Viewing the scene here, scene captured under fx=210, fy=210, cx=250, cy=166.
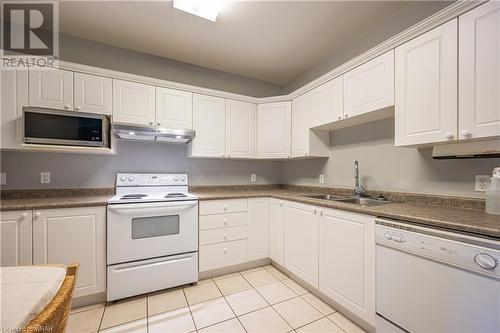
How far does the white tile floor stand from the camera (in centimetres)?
156

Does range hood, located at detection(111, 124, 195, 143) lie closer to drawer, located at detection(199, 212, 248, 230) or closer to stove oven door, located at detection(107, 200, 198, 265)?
stove oven door, located at detection(107, 200, 198, 265)

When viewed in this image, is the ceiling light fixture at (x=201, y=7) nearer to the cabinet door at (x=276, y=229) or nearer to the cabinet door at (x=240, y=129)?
the cabinet door at (x=240, y=129)

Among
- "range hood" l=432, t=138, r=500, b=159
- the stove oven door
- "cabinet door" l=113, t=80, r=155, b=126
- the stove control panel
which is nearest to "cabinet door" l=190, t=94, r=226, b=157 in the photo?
the stove control panel

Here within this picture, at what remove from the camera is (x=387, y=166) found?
2.00 meters

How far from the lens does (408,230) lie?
1.24 m

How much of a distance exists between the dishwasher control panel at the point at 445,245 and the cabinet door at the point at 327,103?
3.91 ft

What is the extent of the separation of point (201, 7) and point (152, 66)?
3.74ft

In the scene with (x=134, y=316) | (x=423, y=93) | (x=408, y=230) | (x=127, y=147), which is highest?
(x=423, y=93)

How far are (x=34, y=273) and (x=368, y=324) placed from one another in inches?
74.6

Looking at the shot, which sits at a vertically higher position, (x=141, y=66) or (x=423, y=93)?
(x=141, y=66)

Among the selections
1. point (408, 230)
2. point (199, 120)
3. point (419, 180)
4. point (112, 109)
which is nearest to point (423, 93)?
point (419, 180)

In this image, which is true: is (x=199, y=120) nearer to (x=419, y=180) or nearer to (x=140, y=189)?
(x=140, y=189)

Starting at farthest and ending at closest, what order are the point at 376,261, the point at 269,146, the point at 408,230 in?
the point at 269,146, the point at 376,261, the point at 408,230

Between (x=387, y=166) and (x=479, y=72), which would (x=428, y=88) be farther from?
(x=387, y=166)
